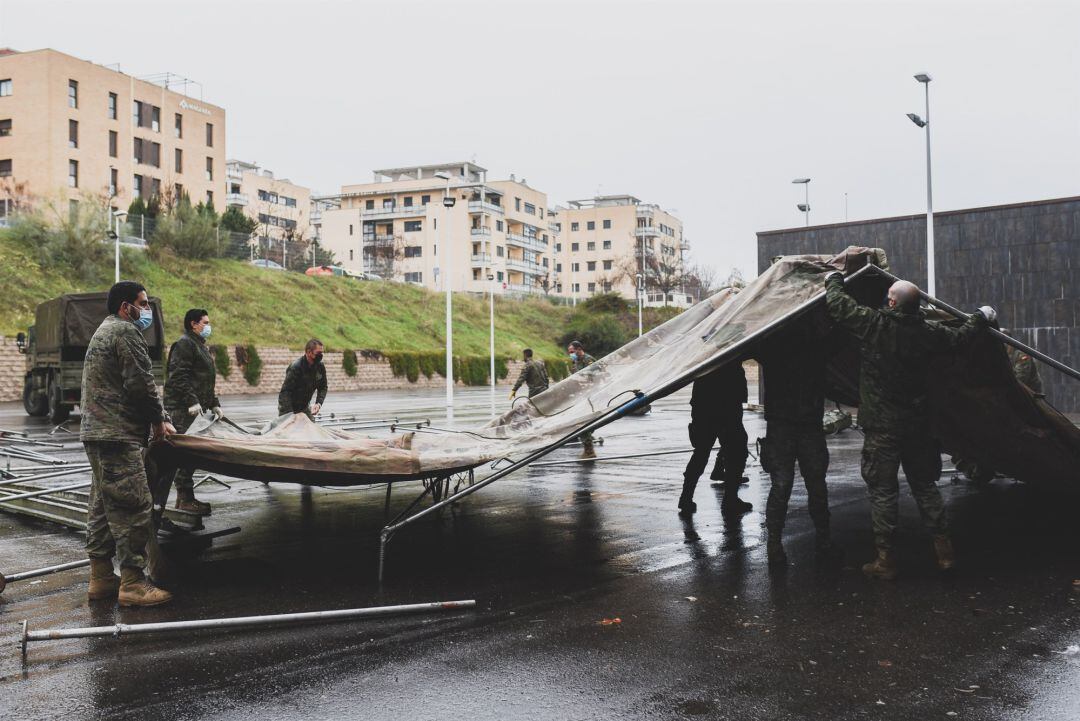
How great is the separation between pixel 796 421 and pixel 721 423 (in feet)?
6.52

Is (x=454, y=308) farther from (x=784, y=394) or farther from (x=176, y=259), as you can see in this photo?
(x=784, y=394)

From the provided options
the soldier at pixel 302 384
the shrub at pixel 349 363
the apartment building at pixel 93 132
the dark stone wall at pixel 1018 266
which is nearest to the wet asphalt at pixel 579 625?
the soldier at pixel 302 384

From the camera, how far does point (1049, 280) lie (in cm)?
2127

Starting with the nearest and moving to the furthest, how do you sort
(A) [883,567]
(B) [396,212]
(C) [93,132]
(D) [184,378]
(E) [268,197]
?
(A) [883,567] → (D) [184,378] → (C) [93,132] → (B) [396,212] → (E) [268,197]

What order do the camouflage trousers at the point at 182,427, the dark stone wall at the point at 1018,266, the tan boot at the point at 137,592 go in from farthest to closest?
1. the dark stone wall at the point at 1018,266
2. the camouflage trousers at the point at 182,427
3. the tan boot at the point at 137,592

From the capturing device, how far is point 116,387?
5.61 m

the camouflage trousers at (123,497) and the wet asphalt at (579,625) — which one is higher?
the camouflage trousers at (123,497)

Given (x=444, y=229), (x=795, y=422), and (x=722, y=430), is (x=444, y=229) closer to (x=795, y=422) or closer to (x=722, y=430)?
(x=722, y=430)

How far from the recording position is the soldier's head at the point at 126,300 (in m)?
5.72

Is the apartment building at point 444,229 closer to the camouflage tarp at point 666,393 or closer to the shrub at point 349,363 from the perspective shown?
the shrub at point 349,363

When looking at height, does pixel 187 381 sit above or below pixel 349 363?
below

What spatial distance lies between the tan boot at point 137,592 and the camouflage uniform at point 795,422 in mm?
4207

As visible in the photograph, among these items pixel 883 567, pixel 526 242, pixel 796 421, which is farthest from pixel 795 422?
pixel 526 242

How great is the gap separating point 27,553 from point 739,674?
582 cm
